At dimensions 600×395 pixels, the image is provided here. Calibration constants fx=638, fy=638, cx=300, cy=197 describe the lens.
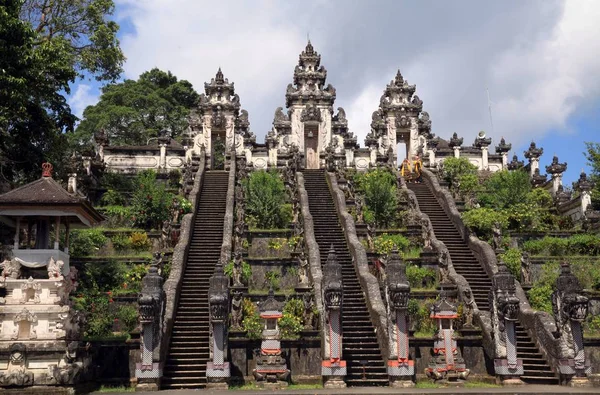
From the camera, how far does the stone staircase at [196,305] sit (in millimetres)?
15855

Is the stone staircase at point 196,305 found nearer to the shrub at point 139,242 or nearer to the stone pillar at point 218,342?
the stone pillar at point 218,342

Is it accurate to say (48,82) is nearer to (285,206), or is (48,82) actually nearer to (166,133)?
(285,206)

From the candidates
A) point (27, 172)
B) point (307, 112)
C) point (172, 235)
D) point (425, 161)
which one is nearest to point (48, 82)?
point (27, 172)

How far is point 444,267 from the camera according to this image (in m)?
20.6

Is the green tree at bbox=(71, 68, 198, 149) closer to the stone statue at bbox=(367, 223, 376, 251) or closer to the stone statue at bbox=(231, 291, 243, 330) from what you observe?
the stone statue at bbox=(367, 223, 376, 251)

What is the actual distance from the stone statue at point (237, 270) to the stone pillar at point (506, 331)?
23.9 feet

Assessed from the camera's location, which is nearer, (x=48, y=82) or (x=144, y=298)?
(x=144, y=298)

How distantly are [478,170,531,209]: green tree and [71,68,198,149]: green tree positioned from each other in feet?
99.2

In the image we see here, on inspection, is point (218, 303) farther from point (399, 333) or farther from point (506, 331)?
point (506, 331)

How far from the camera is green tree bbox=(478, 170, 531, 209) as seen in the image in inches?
1064

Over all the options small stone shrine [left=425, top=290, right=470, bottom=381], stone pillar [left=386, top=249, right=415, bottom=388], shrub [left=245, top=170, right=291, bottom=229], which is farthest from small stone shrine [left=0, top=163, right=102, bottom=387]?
shrub [left=245, top=170, right=291, bottom=229]

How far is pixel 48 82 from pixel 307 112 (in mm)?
18173

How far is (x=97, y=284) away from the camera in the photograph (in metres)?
20.3

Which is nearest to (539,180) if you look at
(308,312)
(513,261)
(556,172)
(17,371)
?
(556,172)
